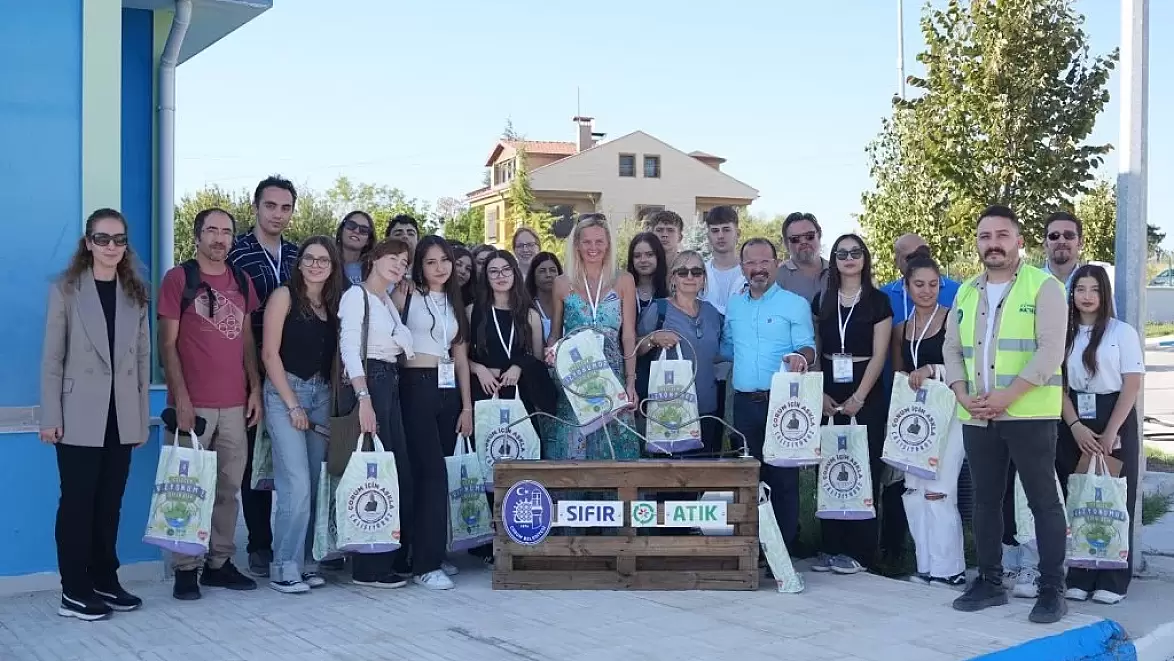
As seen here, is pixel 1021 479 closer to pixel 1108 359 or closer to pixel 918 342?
pixel 1108 359

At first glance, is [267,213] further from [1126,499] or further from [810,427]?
[1126,499]

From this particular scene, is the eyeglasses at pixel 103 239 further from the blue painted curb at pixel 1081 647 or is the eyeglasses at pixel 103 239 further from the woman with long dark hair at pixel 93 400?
the blue painted curb at pixel 1081 647

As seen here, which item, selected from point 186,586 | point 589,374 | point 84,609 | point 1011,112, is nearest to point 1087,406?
point 589,374

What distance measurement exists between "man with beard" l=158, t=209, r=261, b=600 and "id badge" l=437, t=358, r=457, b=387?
3.14ft

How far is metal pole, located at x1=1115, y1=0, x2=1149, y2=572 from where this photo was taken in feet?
21.1

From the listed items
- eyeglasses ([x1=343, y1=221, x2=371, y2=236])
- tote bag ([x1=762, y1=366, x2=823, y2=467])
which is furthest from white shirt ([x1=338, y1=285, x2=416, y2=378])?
tote bag ([x1=762, y1=366, x2=823, y2=467])

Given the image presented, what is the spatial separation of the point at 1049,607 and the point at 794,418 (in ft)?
5.13

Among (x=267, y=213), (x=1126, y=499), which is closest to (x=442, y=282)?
(x=267, y=213)

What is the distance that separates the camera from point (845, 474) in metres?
6.33

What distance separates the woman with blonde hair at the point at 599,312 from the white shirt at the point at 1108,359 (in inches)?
93.3

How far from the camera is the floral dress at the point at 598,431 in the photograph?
255 inches

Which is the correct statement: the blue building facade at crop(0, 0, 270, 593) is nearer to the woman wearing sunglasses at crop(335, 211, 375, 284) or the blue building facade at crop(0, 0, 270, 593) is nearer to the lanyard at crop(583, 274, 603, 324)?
the woman wearing sunglasses at crop(335, 211, 375, 284)

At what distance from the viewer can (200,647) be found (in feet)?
→ 15.9

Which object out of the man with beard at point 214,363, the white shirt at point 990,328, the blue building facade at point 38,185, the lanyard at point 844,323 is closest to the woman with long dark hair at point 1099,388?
the white shirt at point 990,328
